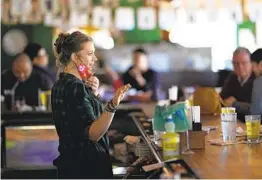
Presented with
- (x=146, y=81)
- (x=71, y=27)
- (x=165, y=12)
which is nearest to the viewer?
(x=146, y=81)

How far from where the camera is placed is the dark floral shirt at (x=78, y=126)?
10.9ft

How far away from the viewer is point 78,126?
3.33m

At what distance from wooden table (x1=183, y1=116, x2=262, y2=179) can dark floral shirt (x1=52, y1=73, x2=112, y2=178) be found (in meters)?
0.56

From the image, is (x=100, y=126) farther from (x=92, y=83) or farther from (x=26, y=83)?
(x=26, y=83)

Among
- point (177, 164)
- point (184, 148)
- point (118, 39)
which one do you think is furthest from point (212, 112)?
point (118, 39)

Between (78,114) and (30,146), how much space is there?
3.08m

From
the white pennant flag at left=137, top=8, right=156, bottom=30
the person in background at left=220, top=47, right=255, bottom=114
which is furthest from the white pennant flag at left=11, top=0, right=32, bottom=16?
the person in background at left=220, top=47, right=255, bottom=114

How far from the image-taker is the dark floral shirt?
3.31 meters

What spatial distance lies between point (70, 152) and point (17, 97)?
11.9 ft

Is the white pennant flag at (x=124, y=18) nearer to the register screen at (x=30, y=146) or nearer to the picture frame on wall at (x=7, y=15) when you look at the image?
the picture frame on wall at (x=7, y=15)

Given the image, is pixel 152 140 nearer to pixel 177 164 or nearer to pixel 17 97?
pixel 177 164

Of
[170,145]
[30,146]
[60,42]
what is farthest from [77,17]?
[170,145]

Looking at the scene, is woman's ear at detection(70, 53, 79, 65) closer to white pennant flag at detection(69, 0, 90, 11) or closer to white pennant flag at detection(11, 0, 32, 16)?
white pennant flag at detection(69, 0, 90, 11)

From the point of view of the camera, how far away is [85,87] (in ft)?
11.1
